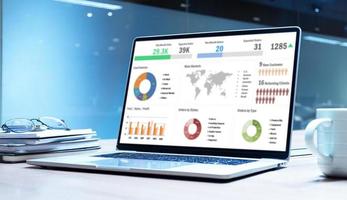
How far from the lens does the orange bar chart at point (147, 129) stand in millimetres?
1016

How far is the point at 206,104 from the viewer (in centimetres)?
99

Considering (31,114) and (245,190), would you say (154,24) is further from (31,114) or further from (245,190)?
(245,190)

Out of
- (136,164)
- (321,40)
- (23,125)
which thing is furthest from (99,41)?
(136,164)

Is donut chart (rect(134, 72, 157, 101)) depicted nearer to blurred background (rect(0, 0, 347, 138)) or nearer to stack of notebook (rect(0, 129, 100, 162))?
stack of notebook (rect(0, 129, 100, 162))

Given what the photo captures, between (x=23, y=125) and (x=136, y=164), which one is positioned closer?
(x=136, y=164)

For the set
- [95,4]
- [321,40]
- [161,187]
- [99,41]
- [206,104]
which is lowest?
[161,187]

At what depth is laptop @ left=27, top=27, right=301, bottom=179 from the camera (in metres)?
0.87

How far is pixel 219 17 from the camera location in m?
4.50

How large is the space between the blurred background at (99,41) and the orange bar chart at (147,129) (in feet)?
4.73

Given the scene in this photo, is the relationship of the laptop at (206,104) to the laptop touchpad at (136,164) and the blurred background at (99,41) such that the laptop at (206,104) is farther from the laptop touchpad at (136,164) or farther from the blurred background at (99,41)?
the blurred background at (99,41)

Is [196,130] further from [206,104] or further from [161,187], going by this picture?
[161,187]

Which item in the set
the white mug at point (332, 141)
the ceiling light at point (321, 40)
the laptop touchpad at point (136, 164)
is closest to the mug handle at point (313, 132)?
the white mug at point (332, 141)

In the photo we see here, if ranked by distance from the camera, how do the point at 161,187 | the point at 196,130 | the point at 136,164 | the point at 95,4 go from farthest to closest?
the point at 95,4
the point at 196,130
the point at 136,164
the point at 161,187

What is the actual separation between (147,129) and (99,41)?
306 cm
